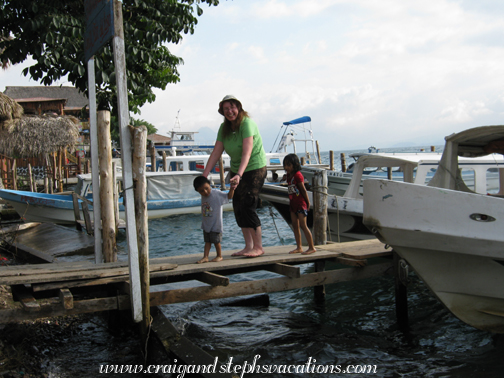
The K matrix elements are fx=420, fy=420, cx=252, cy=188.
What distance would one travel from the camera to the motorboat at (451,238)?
175 inches

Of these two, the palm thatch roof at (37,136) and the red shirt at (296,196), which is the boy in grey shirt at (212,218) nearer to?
the red shirt at (296,196)

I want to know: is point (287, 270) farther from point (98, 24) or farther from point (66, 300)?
point (98, 24)

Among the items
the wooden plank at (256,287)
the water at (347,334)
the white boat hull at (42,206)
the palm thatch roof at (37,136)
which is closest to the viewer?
the wooden plank at (256,287)

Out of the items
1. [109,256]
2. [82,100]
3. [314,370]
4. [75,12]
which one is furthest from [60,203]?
[82,100]

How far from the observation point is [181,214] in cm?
1767

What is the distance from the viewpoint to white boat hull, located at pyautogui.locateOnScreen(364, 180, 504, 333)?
4.43 meters

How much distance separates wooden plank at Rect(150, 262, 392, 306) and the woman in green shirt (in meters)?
0.47

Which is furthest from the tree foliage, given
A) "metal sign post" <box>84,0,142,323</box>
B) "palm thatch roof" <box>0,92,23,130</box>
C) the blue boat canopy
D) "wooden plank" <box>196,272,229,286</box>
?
the blue boat canopy

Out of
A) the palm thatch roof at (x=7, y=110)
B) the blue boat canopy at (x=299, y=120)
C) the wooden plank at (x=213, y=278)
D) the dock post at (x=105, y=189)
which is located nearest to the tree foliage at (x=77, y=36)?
the dock post at (x=105, y=189)

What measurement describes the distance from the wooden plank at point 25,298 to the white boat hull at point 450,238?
142 inches

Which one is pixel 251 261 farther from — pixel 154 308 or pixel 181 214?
pixel 181 214

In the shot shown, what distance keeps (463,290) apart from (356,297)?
8.72ft

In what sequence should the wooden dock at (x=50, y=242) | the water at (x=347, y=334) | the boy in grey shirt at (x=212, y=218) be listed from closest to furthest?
the water at (x=347, y=334)
the boy in grey shirt at (x=212, y=218)
the wooden dock at (x=50, y=242)

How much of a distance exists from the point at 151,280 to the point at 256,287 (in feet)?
3.83
